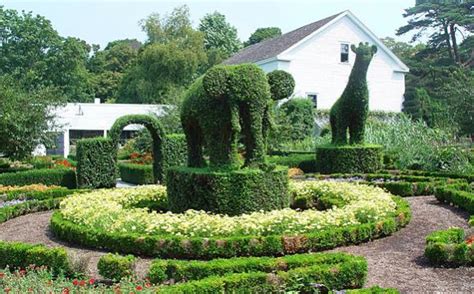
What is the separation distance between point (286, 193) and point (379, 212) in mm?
1894

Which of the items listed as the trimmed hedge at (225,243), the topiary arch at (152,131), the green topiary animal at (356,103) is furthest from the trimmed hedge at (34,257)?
the green topiary animal at (356,103)

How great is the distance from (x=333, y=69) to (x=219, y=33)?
28300 millimetres

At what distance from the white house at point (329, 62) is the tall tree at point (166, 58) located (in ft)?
27.0

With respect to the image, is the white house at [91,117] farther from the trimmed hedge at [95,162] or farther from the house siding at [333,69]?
the trimmed hedge at [95,162]

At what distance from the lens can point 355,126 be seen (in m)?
18.4

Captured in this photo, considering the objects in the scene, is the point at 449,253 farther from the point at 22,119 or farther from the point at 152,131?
the point at 22,119

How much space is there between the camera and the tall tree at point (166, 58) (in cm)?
4197

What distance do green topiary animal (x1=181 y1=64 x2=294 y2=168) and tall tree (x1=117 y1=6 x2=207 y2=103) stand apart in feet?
97.3

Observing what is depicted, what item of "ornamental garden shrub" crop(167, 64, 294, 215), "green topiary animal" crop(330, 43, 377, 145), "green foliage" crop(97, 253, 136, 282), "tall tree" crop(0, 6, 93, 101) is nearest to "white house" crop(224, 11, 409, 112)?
"green topiary animal" crop(330, 43, 377, 145)

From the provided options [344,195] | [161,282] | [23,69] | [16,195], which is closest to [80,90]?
[23,69]

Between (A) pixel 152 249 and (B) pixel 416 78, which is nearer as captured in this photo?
(A) pixel 152 249

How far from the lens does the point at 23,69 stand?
45.8 metres

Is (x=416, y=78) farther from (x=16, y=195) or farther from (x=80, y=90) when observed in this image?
(x=16, y=195)

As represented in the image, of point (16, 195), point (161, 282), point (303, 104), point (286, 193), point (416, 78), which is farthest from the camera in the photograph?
point (416, 78)
